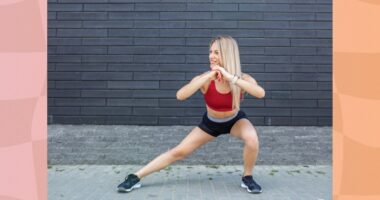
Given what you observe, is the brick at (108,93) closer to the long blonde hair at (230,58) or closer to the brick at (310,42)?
the long blonde hair at (230,58)

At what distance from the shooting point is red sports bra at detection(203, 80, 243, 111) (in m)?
4.70

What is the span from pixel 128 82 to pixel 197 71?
1124mm


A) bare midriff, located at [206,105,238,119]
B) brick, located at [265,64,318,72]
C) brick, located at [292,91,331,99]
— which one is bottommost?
bare midriff, located at [206,105,238,119]

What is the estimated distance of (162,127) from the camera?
21.7 ft

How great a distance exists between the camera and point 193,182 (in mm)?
5328

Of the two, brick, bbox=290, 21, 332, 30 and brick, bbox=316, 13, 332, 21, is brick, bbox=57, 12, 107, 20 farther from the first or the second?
brick, bbox=316, 13, 332, 21

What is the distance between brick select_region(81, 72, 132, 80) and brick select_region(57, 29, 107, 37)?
2.05ft

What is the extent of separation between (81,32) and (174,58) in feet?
5.14

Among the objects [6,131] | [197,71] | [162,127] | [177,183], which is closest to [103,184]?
[177,183]

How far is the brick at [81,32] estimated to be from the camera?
6.73 meters

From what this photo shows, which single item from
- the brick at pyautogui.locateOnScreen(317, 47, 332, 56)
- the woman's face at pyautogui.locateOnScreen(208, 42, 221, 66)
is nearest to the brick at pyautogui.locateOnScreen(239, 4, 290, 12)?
the brick at pyautogui.locateOnScreen(317, 47, 332, 56)

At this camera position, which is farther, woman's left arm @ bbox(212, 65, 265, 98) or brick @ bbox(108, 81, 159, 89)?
brick @ bbox(108, 81, 159, 89)

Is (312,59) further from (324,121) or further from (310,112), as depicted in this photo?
(324,121)

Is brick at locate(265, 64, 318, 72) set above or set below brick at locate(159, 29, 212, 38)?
below
